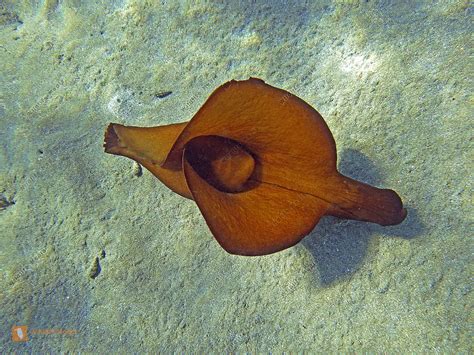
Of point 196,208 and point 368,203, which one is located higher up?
point 368,203

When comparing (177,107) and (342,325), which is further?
(177,107)

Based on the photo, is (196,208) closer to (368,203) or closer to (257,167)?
(257,167)

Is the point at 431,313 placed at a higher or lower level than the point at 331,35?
lower

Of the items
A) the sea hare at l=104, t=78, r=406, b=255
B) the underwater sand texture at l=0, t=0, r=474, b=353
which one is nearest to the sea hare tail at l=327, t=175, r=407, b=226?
the sea hare at l=104, t=78, r=406, b=255

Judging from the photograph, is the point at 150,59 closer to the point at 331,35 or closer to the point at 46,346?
the point at 331,35

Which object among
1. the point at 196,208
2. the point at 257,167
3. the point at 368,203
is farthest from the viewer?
the point at 196,208

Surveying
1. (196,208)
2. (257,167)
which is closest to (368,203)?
(257,167)

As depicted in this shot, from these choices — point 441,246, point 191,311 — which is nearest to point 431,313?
point 441,246
